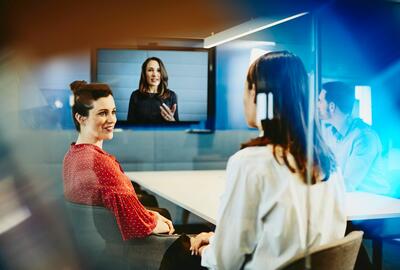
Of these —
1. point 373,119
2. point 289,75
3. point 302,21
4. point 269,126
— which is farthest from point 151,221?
point 373,119

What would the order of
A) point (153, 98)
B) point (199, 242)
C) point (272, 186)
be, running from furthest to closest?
point (199, 242), point (153, 98), point (272, 186)

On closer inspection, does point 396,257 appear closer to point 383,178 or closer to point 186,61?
point 383,178

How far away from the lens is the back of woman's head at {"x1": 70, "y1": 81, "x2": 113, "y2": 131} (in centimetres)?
150

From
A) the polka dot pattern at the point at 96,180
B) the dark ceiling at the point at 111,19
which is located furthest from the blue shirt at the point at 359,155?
the polka dot pattern at the point at 96,180

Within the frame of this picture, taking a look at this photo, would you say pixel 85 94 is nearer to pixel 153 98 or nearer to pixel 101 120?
pixel 101 120

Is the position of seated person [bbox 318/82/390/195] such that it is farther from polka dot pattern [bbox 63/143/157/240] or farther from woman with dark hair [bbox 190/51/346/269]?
polka dot pattern [bbox 63/143/157/240]

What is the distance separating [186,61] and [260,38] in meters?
0.25

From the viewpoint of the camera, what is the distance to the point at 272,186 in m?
1.44

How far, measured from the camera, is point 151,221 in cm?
159

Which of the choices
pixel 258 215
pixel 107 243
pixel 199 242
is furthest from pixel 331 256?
pixel 107 243

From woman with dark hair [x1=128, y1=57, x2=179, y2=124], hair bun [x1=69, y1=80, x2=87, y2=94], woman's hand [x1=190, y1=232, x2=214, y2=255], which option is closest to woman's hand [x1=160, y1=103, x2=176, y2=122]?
woman with dark hair [x1=128, y1=57, x2=179, y2=124]

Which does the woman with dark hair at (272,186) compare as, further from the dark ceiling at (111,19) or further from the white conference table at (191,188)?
the dark ceiling at (111,19)

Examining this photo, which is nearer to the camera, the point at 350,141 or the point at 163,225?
the point at 163,225

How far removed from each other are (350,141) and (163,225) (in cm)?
77
